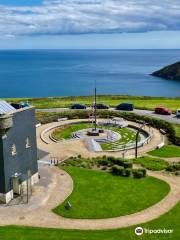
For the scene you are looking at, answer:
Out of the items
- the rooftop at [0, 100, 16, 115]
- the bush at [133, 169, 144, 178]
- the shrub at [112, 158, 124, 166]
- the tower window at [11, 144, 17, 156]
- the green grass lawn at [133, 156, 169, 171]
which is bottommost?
the green grass lawn at [133, 156, 169, 171]

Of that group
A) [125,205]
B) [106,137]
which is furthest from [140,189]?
[106,137]

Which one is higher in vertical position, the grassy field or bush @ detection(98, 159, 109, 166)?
the grassy field

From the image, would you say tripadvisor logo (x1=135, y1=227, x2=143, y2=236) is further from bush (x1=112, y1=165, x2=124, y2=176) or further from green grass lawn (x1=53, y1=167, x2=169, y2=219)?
bush (x1=112, y1=165, x2=124, y2=176)

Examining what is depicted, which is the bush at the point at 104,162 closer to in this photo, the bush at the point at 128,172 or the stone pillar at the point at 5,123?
the bush at the point at 128,172

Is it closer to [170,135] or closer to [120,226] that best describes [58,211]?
[120,226]

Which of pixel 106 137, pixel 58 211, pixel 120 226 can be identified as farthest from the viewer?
pixel 106 137

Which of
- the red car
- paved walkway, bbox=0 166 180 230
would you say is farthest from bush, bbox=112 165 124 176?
the red car
